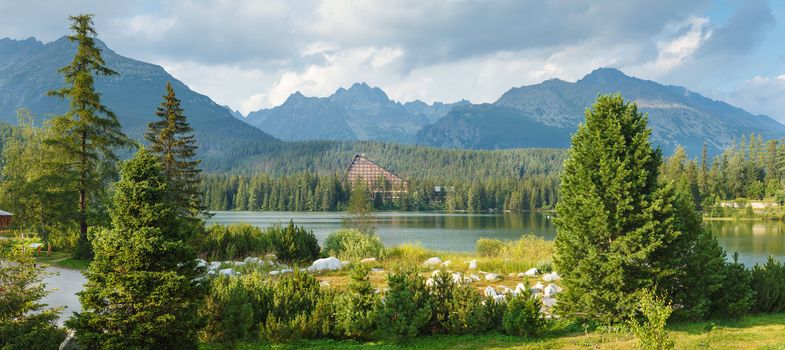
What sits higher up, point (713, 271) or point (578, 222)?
point (578, 222)

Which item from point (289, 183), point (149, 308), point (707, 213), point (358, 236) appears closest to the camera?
point (149, 308)

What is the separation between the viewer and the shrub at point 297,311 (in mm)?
10383

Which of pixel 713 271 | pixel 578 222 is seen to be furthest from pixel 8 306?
pixel 713 271

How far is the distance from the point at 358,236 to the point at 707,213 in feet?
314

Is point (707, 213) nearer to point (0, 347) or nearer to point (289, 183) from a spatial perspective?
point (289, 183)

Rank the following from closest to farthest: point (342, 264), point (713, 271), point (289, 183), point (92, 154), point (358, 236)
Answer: point (713, 271), point (342, 264), point (92, 154), point (358, 236), point (289, 183)

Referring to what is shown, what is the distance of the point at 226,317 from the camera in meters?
9.84

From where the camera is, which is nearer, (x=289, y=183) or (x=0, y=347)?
(x=0, y=347)

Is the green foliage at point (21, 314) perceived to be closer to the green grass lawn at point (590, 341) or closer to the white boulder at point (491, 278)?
the green grass lawn at point (590, 341)

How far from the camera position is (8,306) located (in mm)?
7766

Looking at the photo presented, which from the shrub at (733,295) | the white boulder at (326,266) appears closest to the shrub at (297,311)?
the white boulder at (326,266)

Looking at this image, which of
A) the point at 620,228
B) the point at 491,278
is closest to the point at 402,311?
the point at 620,228

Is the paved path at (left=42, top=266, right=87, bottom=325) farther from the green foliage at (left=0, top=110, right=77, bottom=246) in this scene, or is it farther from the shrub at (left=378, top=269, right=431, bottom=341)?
the shrub at (left=378, top=269, right=431, bottom=341)

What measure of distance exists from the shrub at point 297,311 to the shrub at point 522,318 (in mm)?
3500
